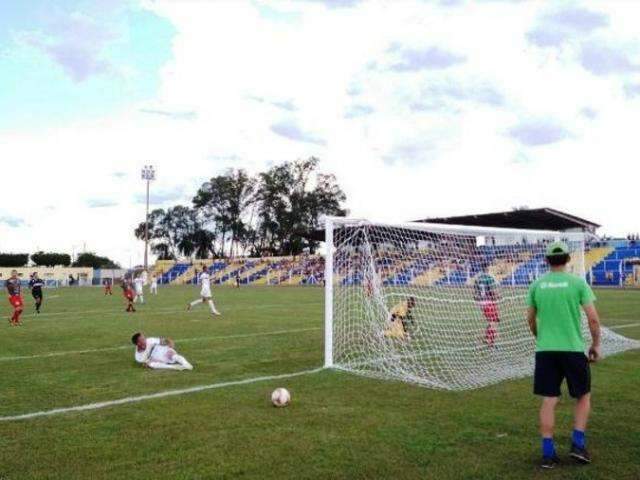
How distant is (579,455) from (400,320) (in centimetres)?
797

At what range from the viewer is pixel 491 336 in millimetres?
13539

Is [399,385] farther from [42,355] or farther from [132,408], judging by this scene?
[42,355]

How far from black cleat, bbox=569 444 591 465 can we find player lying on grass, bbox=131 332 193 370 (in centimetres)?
688

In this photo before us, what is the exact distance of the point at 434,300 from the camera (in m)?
16.7

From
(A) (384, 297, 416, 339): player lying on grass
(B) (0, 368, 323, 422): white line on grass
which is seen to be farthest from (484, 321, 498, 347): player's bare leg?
(B) (0, 368, 323, 422): white line on grass

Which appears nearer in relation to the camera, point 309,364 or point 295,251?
point 309,364

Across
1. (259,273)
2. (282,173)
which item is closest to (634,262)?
(259,273)

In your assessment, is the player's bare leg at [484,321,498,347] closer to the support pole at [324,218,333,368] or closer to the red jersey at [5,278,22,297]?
the support pole at [324,218,333,368]

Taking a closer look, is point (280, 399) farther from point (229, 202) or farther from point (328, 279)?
point (229, 202)

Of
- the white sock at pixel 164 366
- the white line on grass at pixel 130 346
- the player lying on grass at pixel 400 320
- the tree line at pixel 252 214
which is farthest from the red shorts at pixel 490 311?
the tree line at pixel 252 214

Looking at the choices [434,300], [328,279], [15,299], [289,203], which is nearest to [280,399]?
[328,279]

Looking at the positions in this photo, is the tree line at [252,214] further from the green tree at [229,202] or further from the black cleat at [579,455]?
the black cleat at [579,455]

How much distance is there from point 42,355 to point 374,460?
31.4ft

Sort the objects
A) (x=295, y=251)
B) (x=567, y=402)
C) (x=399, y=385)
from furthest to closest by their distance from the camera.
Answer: (x=295, y=251) → (x=399, y=385) → (x=567, y=402)
